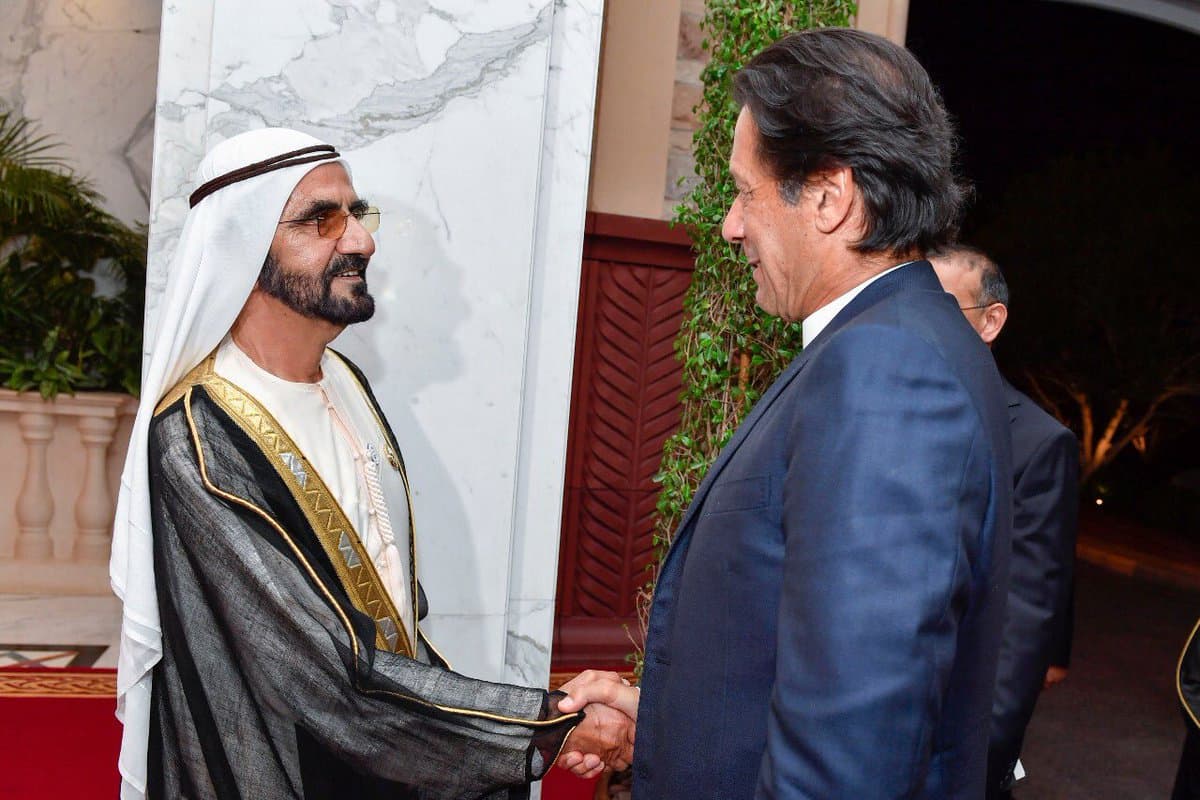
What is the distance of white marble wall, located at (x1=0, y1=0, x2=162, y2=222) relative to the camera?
6.99 meters

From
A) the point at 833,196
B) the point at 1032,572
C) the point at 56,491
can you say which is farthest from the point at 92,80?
the point at 833,196

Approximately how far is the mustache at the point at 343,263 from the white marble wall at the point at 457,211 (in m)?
0.69

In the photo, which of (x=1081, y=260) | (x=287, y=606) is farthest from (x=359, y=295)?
(x=1081, y=260)

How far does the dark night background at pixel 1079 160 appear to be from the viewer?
1340 centimetres

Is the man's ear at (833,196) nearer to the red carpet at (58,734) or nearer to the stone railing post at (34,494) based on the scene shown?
the red carpet at (58,734)

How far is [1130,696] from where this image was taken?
6.88m

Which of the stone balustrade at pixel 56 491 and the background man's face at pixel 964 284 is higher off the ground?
the background man's face at pixel 964 284

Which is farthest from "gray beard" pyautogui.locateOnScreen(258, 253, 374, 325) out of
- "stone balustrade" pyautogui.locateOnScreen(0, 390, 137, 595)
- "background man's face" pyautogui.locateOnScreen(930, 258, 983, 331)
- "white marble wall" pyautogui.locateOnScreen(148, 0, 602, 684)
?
"stone balustrade" pyautogui.locateOnScreen(0, 390, 137, 595)

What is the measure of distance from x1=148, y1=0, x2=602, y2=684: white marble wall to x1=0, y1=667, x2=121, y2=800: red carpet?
62.1 inches

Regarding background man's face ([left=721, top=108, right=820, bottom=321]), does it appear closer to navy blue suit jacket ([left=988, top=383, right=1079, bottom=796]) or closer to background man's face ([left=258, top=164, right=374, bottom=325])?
background man's face ([left=258, top=164, right=374, bottom=325])

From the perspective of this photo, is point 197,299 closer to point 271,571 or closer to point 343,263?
point 343,263

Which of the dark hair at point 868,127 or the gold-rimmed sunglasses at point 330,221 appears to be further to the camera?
the gold-rimmed sunglasses at point 330,221

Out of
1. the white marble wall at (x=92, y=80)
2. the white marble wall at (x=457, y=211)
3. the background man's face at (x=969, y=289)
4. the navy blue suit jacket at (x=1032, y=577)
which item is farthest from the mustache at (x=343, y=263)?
the white marble wall at (x=92, y=80)

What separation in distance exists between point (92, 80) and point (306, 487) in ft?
20.0
